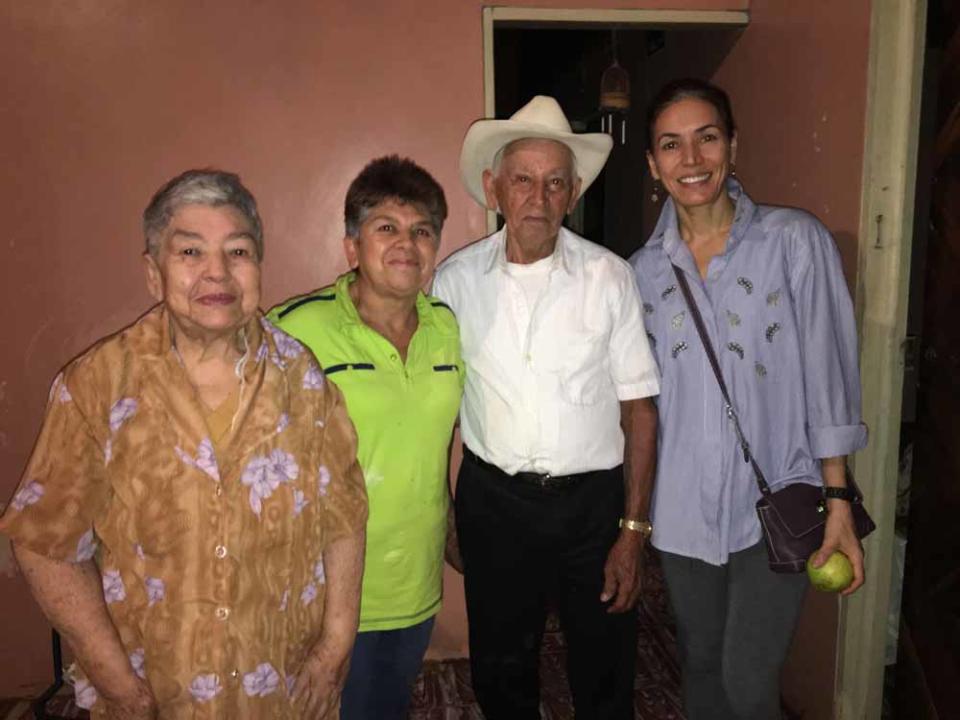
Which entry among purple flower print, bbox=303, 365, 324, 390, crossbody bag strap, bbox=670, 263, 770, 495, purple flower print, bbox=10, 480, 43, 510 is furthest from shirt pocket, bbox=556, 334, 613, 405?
purple flower print, bbox=10, 480, 43, 510

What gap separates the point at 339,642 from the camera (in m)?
1.54

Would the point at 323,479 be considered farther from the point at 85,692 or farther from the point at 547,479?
the point at 547,479

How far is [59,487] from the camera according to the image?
4.14ft

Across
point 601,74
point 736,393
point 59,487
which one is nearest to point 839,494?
point 736,393

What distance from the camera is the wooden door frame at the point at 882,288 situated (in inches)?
78.5

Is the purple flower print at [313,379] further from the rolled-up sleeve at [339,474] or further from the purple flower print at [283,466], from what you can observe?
the purple flower print at [283,466]

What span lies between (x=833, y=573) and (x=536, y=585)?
0.78m

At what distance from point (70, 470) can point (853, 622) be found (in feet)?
7.25

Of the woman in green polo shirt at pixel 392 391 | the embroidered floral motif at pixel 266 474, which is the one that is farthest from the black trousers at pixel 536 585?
the embroidered floral motif at pixel 266 474

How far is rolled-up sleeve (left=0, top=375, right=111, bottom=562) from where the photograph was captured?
125cm

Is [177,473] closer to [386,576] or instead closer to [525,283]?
[386,576]

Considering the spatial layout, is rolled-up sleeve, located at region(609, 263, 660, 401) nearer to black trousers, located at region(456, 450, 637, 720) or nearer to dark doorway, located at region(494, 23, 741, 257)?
black trousers, located at region(456, 450, 637, 720)

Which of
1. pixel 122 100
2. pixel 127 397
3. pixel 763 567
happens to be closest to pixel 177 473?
pixel 127 397

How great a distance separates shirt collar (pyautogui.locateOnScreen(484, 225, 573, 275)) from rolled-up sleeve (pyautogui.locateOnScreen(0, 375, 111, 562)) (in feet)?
3.82
